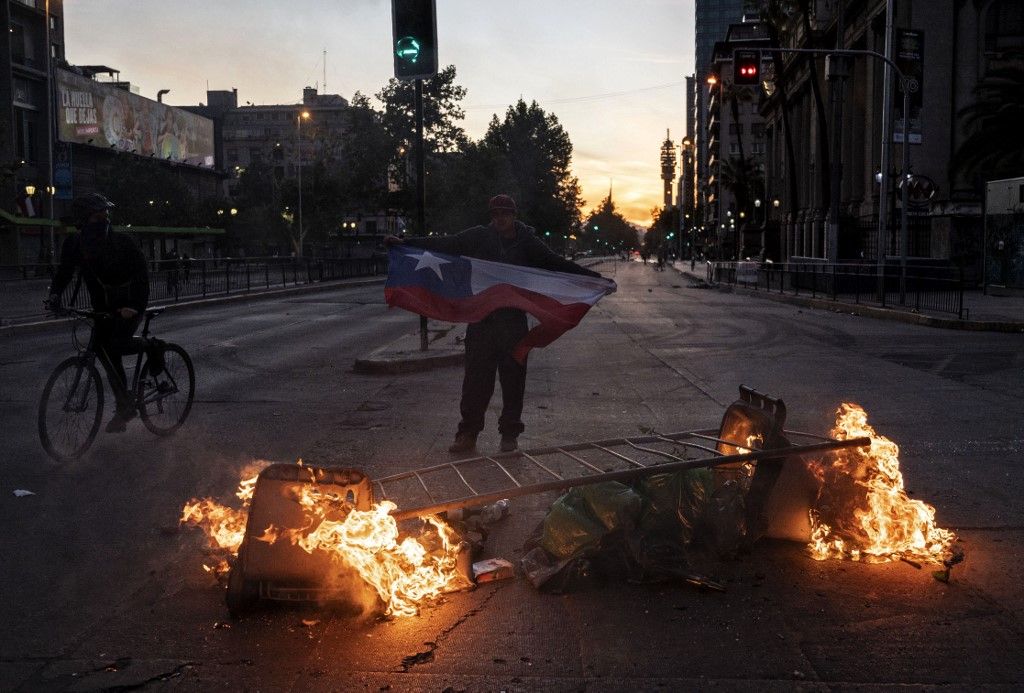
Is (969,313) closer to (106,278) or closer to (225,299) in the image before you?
(106,278)

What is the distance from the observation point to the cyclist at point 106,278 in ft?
24.8

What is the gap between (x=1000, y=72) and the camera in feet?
110

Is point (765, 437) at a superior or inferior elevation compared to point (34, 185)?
inferior

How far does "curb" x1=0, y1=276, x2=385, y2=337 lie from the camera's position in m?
19.2

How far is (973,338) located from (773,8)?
1343 inches

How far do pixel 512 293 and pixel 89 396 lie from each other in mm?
3240

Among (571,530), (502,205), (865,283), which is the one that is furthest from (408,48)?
(865,283)

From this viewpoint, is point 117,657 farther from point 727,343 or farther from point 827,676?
point 727,343

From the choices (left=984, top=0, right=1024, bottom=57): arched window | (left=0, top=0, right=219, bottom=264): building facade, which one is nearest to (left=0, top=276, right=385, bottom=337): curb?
(left=0, top=0, right=219, bottom=264): building facade

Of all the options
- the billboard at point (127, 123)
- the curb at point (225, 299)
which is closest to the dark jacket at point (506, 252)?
the curb at point (225, 299)

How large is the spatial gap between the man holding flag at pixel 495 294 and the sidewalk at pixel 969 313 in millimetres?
15487

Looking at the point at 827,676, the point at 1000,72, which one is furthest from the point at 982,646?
the point at 1000,72

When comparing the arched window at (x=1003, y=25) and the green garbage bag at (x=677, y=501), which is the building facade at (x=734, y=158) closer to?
the arched window at (x=1003, y=25)

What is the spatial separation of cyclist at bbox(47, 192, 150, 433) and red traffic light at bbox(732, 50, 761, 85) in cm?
1967
